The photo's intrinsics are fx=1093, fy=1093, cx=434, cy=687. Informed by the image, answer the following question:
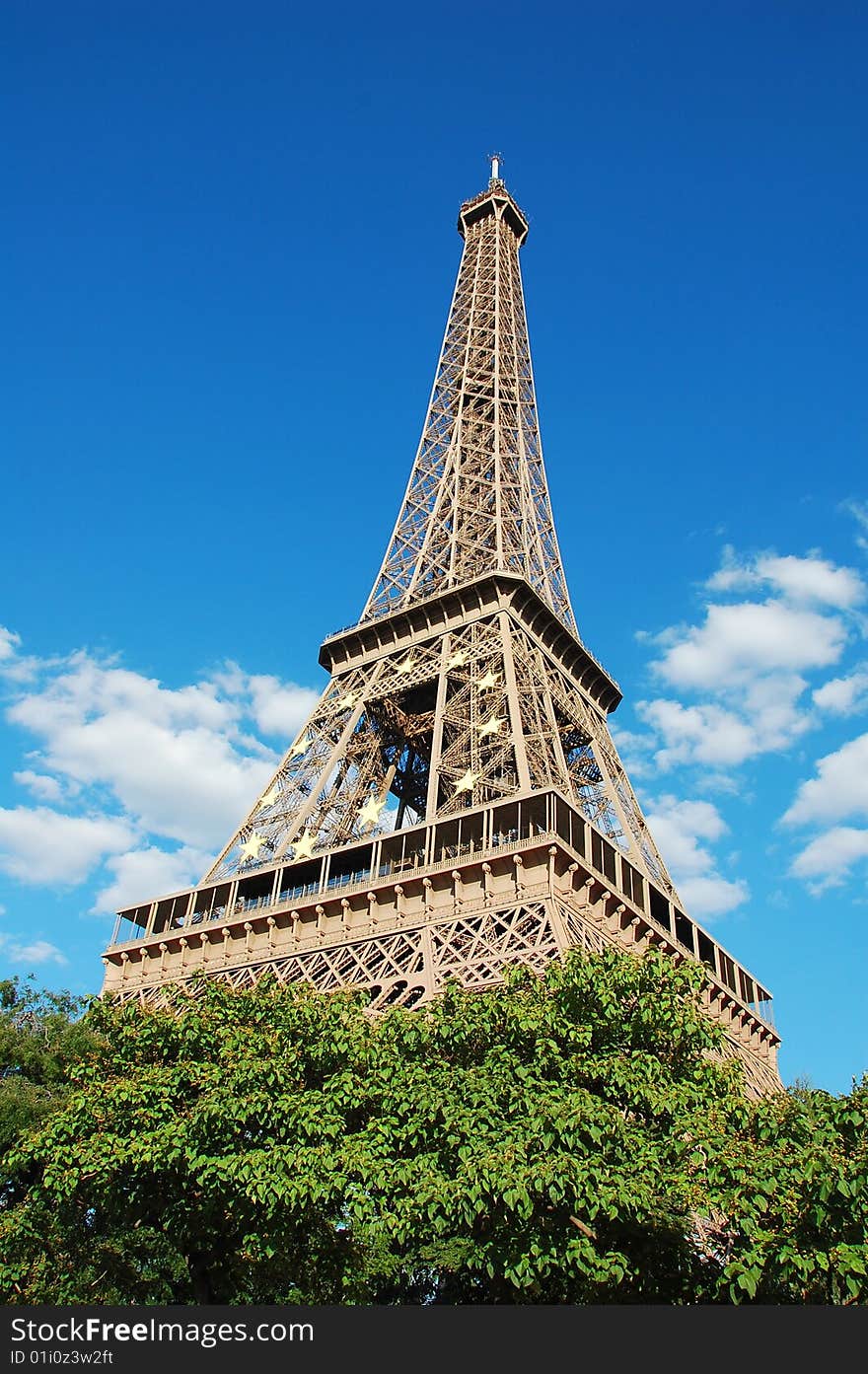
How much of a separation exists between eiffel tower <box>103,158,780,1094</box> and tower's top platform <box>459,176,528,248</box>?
16.4 meters

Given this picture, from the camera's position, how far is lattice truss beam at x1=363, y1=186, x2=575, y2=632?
161 feet

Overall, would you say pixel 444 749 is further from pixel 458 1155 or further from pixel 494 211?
pixel 494 211

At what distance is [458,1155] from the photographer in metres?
16.8

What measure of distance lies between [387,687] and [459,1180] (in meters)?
29.1

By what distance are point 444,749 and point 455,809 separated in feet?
15.8

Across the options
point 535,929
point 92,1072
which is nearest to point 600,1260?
point 92,1072

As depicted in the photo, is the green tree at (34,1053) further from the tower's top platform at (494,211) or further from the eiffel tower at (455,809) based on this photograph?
the tower's top platform at (494,211)

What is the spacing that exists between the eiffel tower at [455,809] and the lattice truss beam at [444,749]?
96mm

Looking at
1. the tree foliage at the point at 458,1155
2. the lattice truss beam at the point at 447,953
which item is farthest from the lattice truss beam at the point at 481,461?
the tree foliage at the point at 458,1155

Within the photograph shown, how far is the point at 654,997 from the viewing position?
18.8m

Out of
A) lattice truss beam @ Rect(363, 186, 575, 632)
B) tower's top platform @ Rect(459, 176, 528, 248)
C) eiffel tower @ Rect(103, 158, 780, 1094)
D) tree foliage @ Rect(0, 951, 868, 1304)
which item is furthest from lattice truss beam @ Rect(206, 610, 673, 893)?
tower's top platform @ Rect(459, 176, 528, 248)

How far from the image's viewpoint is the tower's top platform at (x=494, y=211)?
67875 mm

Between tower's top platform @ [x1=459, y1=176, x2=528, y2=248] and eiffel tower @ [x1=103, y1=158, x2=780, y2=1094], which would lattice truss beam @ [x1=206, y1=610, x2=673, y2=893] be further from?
tower's top platform @ [x1=459, y1=176, x2=528, y2=248]

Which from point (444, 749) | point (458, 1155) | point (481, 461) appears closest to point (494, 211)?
point (481, 461)
